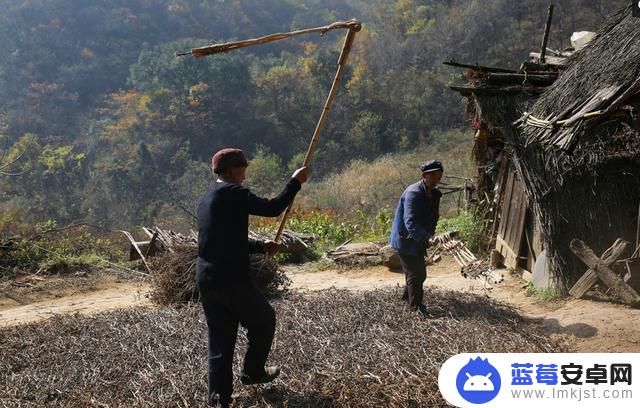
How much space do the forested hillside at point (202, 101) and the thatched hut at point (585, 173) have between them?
17.7 metres

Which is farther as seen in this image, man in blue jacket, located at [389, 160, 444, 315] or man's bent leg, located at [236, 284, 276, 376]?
man in blue jacket, located at [389, 160, 444, 315]

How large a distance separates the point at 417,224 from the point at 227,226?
2.66m

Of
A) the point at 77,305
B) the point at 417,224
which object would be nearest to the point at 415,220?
the point at 417,224

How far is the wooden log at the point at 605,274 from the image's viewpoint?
6.33m

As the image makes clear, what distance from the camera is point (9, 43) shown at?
4322 cm

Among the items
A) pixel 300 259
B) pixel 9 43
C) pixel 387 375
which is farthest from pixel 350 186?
pixel 9 43

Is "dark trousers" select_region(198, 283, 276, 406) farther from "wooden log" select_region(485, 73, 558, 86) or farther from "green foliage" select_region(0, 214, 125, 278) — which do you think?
"green foliage" select_region(0, 214, 125, 278)

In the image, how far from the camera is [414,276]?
20.1 ft

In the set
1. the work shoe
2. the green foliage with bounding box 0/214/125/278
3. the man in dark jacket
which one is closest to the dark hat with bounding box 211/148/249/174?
the man in dark jacket

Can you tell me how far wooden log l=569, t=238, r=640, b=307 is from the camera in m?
6.33

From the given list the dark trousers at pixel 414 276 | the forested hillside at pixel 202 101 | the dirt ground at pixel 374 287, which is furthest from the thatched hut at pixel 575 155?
the forested hillside at pixel 202 101

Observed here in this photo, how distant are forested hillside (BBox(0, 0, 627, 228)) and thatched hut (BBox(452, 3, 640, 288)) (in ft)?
56.4

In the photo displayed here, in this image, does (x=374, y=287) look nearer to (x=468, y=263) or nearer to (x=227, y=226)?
(x=468, y=263)

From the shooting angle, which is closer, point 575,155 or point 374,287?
point 575,155
